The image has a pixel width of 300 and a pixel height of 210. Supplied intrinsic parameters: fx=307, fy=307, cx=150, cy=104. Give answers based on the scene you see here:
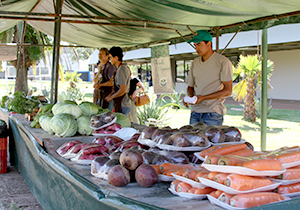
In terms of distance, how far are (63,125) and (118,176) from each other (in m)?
1.62

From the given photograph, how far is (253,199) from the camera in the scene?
5.11 feet

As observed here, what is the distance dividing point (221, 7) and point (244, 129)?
6359mm

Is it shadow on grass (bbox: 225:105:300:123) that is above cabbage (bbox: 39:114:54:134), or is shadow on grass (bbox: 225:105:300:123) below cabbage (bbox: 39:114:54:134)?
below

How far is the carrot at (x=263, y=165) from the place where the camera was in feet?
5.39

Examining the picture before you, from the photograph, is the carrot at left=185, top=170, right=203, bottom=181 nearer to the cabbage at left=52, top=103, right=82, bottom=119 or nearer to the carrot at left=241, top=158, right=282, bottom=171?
the carrot at left=241, top=158, right=282, bottom=171

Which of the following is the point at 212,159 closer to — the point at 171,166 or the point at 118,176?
the point at 171,166

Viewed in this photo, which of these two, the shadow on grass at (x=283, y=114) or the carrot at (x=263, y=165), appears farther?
the shadow on grass at (x=283, y=114)

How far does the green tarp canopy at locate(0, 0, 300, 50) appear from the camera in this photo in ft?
13.4

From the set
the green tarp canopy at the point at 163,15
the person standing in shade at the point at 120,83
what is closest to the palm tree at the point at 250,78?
the green tarp canopy at the point at 163,15

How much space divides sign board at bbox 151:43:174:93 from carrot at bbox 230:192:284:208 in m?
5.63

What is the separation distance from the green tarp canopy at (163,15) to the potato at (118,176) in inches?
106

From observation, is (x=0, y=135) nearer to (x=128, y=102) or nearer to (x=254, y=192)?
(x=128, y=102)

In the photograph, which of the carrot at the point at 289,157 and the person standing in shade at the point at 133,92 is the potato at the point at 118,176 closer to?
the carrot at the point at 289,157

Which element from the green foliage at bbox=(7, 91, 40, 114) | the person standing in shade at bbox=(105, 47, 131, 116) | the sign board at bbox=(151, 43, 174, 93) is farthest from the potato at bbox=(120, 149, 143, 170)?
the sign board at bbox=(151, 43, 174, 93)
